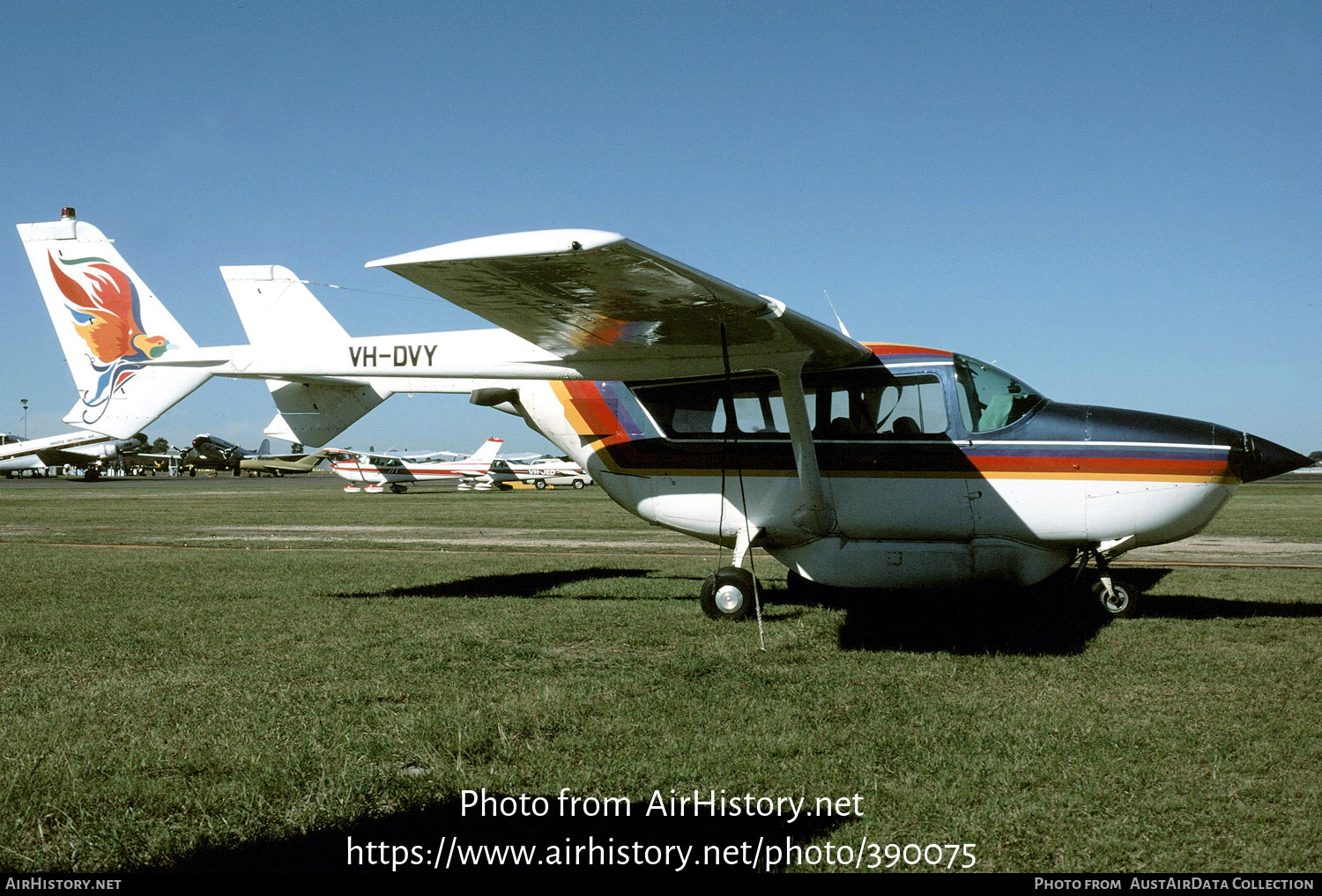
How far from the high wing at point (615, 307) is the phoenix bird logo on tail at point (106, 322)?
5.12m

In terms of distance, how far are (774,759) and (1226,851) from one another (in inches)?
67.8

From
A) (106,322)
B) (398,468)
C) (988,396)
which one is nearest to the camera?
(988,396)

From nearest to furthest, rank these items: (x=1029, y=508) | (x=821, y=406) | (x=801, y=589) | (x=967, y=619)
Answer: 1. (x=1029, y=508)
2. (x=967, y=619)
3. (x=821, y=406)
4. (x=801, y=589)

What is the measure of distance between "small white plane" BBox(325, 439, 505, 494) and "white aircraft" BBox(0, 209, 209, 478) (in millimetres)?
33457

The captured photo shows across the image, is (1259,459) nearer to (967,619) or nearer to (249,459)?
(967,619)

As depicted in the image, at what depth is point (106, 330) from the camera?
962 centimetres

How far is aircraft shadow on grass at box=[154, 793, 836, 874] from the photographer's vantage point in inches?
119

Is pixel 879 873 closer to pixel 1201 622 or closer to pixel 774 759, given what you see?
pixel 774 759

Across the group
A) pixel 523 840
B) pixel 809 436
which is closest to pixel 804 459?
pixel 809 436

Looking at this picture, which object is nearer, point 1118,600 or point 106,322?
point 1118,600

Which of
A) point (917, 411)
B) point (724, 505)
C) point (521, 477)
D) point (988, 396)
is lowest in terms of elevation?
point (521, 477)

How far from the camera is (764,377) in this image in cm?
833

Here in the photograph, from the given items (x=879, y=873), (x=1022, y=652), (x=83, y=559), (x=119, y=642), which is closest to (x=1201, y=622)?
(x=1022, y=652)

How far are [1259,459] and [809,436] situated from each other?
3.53m
